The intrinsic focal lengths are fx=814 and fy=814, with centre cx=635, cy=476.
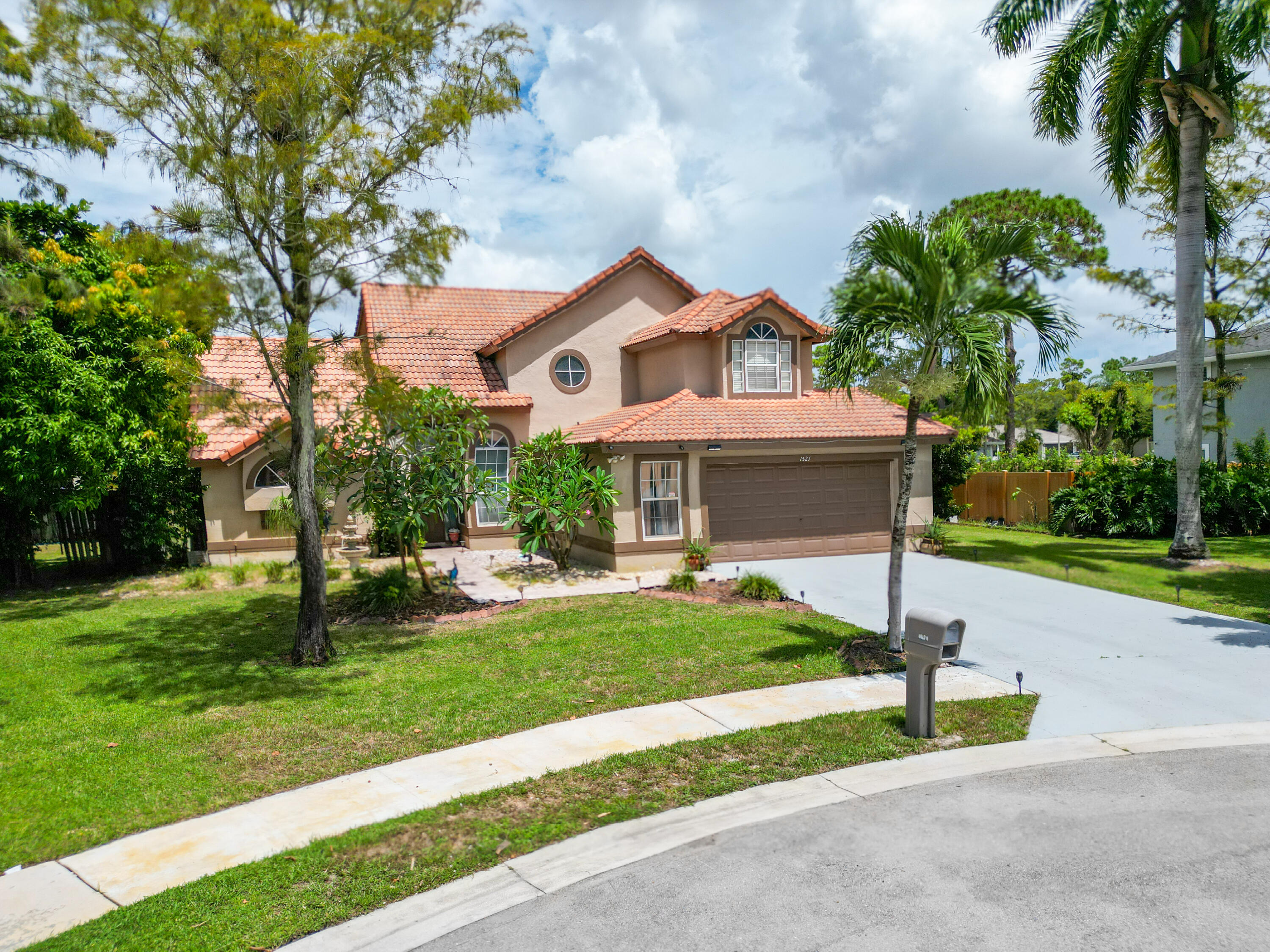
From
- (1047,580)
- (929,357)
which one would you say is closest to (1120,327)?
(1047,580)

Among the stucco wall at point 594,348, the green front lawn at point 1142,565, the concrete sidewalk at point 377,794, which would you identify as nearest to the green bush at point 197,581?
the stucco wall at point 594,348

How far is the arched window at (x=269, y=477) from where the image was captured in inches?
729

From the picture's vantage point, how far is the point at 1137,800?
6.14 metres

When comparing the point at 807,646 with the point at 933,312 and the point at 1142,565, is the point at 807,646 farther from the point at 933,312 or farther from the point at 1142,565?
the point at 1142,565

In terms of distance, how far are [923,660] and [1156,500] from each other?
17.6 meters

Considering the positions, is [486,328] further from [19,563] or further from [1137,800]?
[1137,800]

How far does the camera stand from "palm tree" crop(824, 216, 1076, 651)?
9188mm

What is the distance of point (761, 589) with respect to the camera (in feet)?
46.5

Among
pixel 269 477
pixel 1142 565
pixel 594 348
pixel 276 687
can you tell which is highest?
pixel 594 348

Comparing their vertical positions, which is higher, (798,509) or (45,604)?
(798,509)

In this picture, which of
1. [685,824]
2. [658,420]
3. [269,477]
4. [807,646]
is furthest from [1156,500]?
[269,477]

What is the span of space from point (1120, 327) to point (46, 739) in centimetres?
2510

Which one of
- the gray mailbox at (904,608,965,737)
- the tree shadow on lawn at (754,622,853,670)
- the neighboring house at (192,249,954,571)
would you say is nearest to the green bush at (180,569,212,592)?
Result: the neighboring house at (192,249,954,571)

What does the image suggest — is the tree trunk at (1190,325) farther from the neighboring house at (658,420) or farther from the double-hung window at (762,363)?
the double-hung window at (762,363)
